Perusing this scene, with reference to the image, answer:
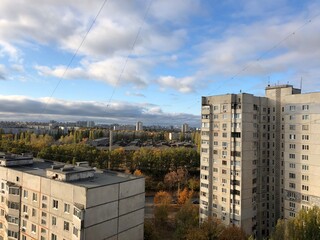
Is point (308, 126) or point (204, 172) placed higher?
point (308, 126)

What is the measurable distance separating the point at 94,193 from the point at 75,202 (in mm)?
941

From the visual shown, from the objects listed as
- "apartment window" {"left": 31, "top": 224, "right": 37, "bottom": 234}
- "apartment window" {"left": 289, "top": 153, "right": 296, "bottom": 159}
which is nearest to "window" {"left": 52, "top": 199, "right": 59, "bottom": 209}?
"apartment window" {"left": 31, "top": 224, "right": 37, "bottom": 234}

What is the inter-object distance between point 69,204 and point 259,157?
1658 centimetres

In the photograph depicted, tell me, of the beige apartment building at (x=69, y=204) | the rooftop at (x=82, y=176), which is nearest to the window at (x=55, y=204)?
the beige apartment building at (x=69, y=204)

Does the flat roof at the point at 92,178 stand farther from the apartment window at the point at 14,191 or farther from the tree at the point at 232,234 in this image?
the tree at the point at 232,234

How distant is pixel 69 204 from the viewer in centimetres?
1292

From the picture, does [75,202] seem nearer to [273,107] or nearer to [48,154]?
[273,107]

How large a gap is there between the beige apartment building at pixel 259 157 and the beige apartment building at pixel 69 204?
32.0 ft

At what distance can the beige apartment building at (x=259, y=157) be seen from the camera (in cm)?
2131

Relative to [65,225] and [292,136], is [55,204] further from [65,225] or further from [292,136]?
[292,136]

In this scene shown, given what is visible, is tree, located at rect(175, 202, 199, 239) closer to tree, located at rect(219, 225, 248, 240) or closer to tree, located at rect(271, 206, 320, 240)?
tree, located at rect(219, 225, 248, 240)

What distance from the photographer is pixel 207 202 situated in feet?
77.4

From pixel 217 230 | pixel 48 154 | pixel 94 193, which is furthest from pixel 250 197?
pixel 48 154

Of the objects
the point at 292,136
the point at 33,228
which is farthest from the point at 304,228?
the point at 33,228
